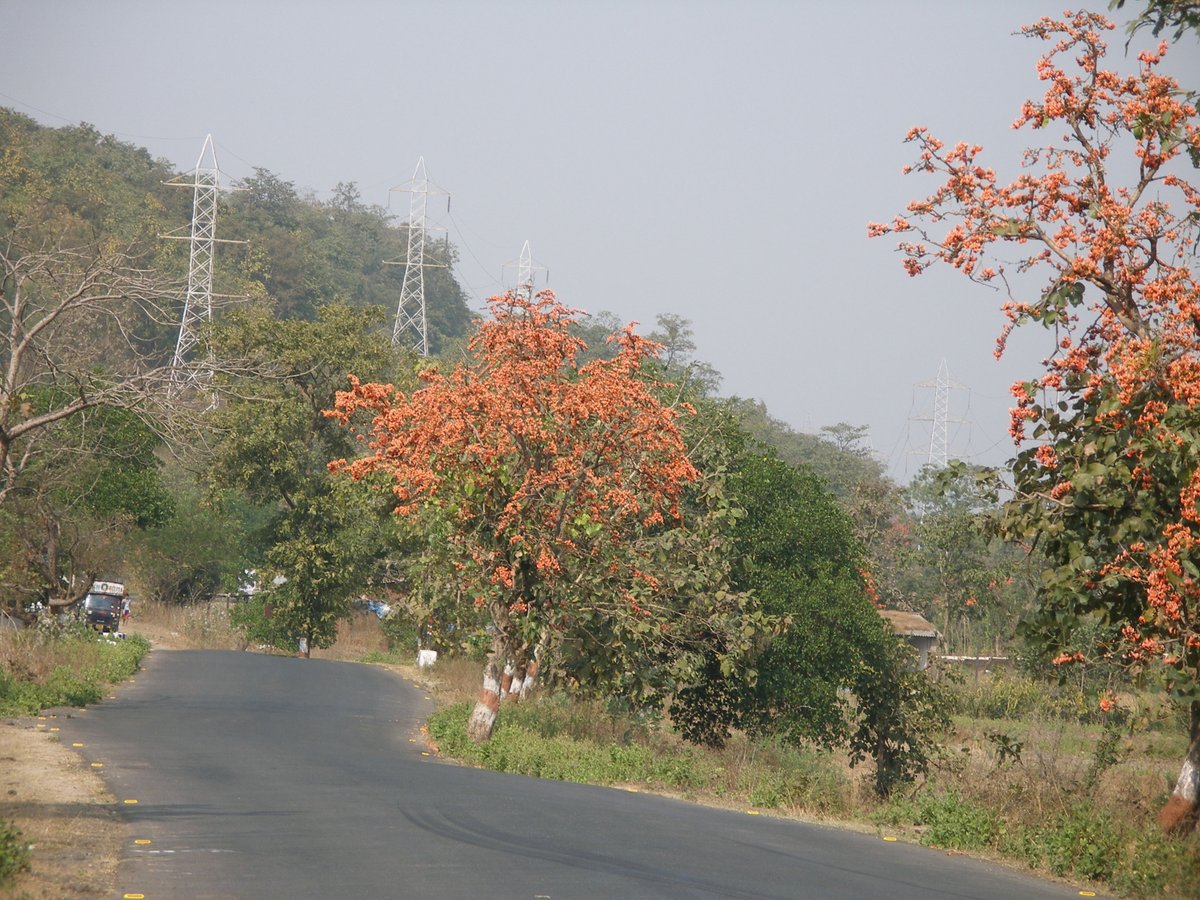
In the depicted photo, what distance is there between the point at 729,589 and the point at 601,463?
5.10 meters

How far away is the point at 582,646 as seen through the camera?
18922 millimetres

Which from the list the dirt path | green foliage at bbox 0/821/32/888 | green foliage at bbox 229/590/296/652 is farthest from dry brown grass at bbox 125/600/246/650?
green foliage at bbox 0/821/32/888

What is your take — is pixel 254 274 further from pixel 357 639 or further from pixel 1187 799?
pixel 1187 799

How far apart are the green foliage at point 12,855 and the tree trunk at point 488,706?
35.3 feet

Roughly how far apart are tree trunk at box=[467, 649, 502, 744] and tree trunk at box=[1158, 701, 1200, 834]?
979cm

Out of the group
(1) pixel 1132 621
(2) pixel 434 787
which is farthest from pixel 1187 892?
(2) pixel 434 787

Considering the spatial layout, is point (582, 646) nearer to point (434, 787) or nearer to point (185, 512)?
point (434, 787)

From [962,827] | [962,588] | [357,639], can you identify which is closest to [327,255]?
[357,639]

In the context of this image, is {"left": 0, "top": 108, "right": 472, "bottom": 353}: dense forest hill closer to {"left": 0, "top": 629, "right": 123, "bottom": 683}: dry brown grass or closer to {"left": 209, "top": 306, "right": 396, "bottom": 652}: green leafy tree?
{"left": 209, "top": 306, "right": 396, "bottom": 652}: green leafy tree

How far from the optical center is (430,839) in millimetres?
10258

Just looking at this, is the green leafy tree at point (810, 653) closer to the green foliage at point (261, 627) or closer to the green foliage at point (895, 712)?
the green foliage at point (895, 712)

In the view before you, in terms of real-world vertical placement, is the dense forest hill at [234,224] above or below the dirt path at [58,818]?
above

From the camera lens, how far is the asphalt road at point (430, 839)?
29.2ft

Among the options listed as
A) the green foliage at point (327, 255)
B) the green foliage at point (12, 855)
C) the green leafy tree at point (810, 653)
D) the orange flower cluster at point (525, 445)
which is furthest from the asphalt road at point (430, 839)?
the green foliage at point (327, 255)
